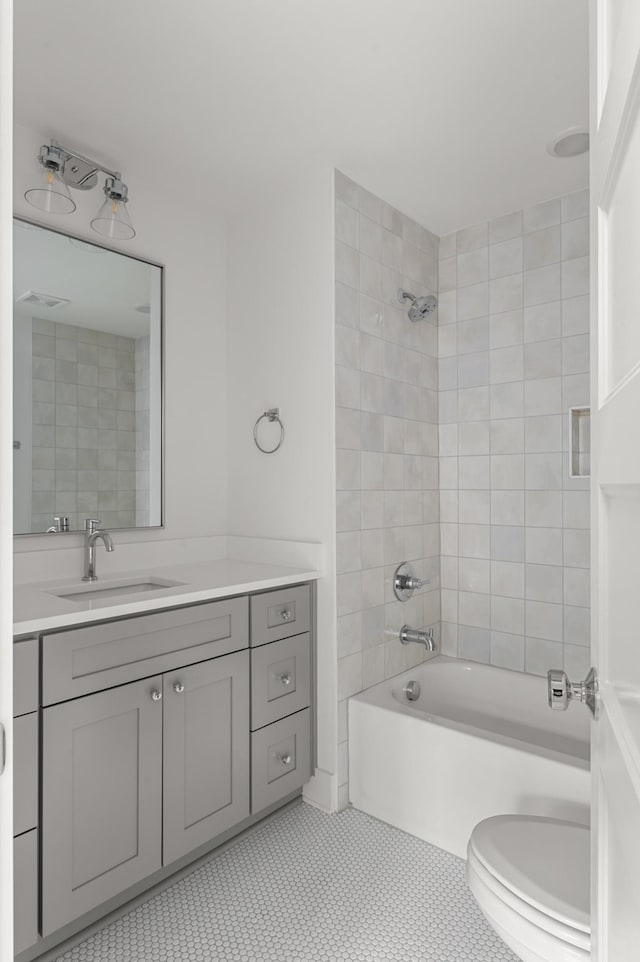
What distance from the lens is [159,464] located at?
2484mm

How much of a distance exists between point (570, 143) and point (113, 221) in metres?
1.64

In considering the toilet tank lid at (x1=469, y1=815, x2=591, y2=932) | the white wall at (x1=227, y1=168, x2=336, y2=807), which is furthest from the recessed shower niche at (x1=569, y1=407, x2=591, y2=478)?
the toilet tank lid at (x1=469, y1=815, x2=591, y2=932)

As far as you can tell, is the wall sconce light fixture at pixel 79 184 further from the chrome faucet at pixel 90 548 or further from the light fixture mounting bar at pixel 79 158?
the chrome faucet at pixel 90 548

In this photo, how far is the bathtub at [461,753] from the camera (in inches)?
74.6

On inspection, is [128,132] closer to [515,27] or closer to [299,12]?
[299,12]

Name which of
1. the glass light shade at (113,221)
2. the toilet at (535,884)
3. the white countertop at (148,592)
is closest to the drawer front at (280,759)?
the white countertop at (148,592)

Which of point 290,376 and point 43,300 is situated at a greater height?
point 43,300

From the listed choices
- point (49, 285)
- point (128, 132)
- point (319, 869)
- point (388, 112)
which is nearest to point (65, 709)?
point (319, 869)

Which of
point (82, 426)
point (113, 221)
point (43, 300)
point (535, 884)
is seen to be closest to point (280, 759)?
point (535, 884)

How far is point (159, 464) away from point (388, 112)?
1545 millimetres

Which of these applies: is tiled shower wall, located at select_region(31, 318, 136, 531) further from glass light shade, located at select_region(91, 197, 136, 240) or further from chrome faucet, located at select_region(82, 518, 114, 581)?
glass light shade, located at select_region(91, 197, 136, 240)

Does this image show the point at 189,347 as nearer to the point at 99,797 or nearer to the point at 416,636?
the point at 416,636

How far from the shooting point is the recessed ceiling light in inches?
81.1

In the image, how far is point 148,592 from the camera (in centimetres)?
187
